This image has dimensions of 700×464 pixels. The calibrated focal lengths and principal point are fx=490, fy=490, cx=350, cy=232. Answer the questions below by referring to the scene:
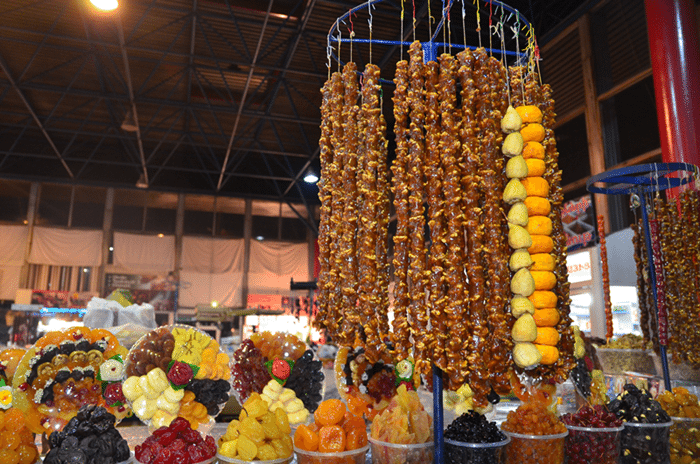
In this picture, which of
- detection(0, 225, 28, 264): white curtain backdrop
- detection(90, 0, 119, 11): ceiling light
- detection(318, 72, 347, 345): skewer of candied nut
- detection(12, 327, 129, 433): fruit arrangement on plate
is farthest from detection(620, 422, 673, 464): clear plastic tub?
detection(0, 225, 28, 264): white curtain backdrop

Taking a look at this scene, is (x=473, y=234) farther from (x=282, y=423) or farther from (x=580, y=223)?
(x=580, y=223)

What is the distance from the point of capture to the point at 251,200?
16.7m

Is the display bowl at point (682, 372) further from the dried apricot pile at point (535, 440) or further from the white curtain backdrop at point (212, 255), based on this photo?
the white curtain backdrop at point (212, 255)

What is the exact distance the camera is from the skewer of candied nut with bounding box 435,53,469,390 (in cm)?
177

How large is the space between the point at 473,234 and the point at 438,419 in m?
0.70

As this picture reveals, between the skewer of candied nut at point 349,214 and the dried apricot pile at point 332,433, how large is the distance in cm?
33

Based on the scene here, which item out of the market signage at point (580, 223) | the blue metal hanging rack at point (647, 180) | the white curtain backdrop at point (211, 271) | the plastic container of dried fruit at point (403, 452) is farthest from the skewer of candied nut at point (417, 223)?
the white curtain backdrop at point (211, 271)

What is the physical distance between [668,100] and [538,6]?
3.65 meters

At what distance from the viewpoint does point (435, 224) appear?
1.89 meters

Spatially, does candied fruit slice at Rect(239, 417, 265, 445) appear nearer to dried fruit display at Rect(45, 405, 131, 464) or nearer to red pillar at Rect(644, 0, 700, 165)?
dried fruit display at Rect(45, 405, 131, 464)

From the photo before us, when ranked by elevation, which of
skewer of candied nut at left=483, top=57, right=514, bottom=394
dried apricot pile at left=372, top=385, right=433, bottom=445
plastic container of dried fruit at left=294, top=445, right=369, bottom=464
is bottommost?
plastic container of dried fruit at left=294, top=445, right=369, bottom=464

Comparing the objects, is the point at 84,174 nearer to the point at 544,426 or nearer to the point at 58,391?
the point at 58,391

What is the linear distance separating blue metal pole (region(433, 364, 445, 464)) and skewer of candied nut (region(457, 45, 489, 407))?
0.12 metres

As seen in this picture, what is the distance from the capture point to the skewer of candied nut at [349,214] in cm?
215
